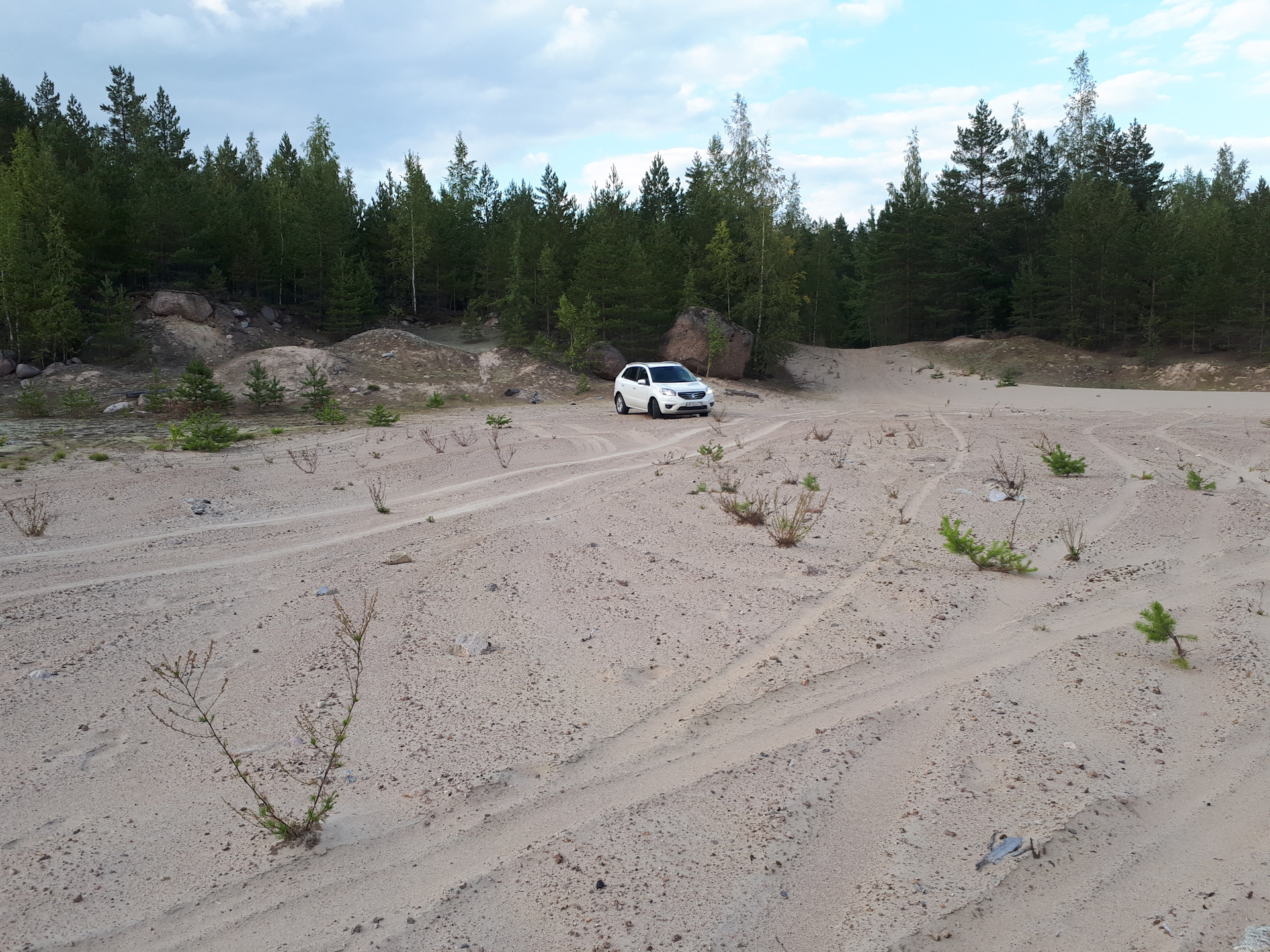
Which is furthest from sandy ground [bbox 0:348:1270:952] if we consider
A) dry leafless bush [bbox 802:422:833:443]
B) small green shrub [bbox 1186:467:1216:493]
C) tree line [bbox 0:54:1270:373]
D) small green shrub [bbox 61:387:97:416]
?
tree line [bbox 0:54:1270:373]

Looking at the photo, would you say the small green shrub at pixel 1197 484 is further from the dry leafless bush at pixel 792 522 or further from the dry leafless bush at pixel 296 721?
the dry leafless bush at pixel 296 721

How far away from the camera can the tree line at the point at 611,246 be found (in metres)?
27.9

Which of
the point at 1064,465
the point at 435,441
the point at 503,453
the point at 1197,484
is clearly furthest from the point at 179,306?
the point at 1197,484

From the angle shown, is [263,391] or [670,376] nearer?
[263,391]

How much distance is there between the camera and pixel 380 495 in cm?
1116

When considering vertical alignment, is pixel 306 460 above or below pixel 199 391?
below

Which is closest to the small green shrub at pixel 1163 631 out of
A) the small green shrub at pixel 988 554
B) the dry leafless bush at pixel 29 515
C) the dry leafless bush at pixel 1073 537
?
the small green shrub at pixel 988 554

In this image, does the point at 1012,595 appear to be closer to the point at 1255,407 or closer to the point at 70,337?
the point at 1255,407

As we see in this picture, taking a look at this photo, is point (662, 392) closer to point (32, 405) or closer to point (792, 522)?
point (792, 522)

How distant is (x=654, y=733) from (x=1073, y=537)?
5997mm

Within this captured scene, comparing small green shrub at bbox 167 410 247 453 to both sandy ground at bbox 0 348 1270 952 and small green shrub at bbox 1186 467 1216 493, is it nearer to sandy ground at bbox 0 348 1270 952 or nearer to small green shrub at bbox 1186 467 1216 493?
sandy ground at bbox 0 348 1270 952

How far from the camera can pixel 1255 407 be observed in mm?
22250

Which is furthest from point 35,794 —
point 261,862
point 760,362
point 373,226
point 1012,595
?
point 373,226

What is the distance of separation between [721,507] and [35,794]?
7111mm
